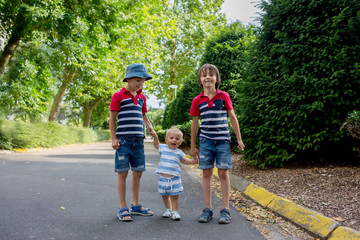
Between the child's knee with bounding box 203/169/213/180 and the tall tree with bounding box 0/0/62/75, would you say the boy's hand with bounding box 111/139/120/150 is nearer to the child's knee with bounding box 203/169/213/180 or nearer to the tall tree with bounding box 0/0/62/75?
the child's knee with bounding box 203/169/213/180

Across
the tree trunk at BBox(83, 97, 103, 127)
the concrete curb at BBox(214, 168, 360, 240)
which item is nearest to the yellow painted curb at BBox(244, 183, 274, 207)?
the concrete curb at BBox(214, 168, 360, 240)

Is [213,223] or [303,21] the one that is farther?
[303,21]

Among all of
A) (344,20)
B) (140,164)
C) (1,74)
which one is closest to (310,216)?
(140,164)

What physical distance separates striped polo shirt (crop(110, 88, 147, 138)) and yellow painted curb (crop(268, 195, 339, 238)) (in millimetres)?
2110

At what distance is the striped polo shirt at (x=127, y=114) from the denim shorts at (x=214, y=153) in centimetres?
86

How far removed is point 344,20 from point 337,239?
403 cm

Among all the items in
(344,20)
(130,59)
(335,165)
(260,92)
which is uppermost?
(130,59)

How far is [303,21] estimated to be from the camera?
17.2ft

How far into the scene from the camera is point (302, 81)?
496 centimetres

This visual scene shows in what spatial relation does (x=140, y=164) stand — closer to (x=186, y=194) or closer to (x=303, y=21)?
(x=186, y=194)

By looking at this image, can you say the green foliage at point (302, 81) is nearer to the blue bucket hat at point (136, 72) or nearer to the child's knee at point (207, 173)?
the child's knee at point (207, 173)

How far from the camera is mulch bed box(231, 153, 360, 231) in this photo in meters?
3.16

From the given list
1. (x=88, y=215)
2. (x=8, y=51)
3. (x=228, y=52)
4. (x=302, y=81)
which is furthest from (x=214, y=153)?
(x=8, y=51)

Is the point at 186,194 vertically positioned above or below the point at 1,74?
below
